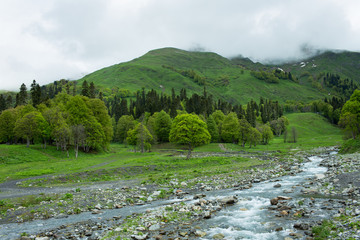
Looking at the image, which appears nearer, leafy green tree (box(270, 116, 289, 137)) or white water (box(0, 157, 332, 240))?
white water (box(0, 157, 332, 240))

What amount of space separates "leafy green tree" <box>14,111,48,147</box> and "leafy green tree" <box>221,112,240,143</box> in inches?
3016

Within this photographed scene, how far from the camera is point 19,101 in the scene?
338 feet

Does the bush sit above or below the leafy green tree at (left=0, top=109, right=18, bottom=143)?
below

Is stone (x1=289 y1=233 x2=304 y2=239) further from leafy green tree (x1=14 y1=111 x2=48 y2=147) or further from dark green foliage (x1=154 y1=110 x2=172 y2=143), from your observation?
dark green foliage (x1=154 y1=110 x2=172 y2=143)

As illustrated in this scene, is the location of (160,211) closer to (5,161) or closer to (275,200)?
(275,200)

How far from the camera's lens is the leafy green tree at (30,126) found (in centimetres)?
6875

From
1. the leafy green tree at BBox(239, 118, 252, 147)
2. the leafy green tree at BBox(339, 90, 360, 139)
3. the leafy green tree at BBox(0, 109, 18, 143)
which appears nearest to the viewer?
the leafy green tree at BBox(339, 90, 360, 139)

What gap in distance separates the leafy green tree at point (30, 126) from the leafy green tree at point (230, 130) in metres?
76.6

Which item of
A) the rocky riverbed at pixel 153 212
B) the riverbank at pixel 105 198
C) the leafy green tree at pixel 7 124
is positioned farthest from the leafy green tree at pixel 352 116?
the leafy green tree at pixel 7 124

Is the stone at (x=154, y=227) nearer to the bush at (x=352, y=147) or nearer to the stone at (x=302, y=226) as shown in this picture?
the stone at (x=302, y=226)

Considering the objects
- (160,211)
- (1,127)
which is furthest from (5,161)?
(160,211)

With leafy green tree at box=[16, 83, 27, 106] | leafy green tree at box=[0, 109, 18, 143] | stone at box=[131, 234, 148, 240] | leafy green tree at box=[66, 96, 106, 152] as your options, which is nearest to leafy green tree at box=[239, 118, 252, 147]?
leafy green tree at box=[66, 96, 106, 152]

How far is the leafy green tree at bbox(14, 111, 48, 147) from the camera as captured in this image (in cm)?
6875

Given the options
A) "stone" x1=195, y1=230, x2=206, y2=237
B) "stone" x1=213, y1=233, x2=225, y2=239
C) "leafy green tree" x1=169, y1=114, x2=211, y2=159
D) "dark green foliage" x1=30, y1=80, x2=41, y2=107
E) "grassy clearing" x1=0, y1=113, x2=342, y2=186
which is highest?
"dark green foliage" x1=30, y1=80, x2=41, y2=107
